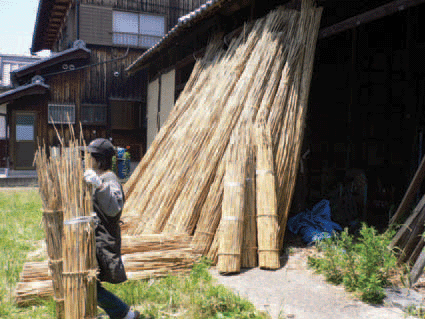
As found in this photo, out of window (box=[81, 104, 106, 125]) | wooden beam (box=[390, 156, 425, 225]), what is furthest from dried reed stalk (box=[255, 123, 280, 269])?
window (box=[81, 104, 106, 125])

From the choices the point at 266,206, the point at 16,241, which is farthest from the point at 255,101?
the point at 16,241

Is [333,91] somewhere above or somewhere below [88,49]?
below

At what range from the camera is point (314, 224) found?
518 centimetres

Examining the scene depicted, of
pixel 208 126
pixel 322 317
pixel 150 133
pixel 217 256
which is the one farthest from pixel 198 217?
pixel 150 133

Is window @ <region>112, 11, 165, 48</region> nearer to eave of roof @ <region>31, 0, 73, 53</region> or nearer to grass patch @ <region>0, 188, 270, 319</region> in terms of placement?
eave of roof @ <region>31, 0, 73, 53</region>

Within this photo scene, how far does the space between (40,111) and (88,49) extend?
2641mm

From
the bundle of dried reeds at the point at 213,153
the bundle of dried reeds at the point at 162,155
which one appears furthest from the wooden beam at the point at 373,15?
the bundle of dried reeds at the point at 162,155

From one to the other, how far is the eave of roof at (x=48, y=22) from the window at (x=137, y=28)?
1.96 meters

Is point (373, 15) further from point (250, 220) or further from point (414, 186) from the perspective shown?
point (250, 220)

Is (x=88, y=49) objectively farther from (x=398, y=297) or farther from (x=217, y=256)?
(x=398, y=297)

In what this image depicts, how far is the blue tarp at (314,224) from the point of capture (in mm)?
4840

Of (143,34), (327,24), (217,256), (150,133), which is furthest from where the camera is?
(143,34)

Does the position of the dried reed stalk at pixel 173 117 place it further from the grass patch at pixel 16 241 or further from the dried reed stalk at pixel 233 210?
the dried reed stalk at pixel 233 210

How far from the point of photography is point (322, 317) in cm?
288
